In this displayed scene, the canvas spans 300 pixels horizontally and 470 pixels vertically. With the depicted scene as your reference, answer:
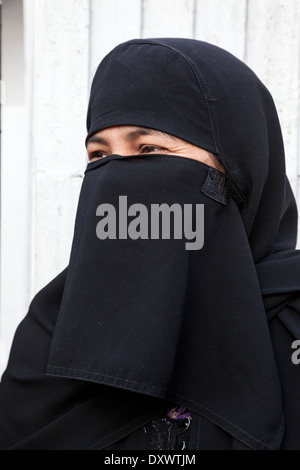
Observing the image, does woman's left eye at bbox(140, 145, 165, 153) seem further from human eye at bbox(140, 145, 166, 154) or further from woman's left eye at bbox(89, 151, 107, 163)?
woman's left eye at bbox(89, 151, 107, 163)

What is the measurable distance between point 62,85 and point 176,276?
37.3 inches

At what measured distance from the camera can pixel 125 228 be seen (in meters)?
1.23

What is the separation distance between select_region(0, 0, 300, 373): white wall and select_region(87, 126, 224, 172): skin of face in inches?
23.9

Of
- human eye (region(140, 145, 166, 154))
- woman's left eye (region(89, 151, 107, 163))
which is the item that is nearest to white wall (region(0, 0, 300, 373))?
woman's left eye (region(89, 151, 107, 163))

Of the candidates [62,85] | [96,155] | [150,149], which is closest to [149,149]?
[150,149]

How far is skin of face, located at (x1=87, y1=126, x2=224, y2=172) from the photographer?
129 cm

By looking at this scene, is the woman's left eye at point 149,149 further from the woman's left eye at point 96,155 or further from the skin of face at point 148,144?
the woman's left eye at point 96,155

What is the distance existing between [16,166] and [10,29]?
46cm

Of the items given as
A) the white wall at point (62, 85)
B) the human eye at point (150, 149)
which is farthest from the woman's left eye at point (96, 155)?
the white wall at point (62, 85)

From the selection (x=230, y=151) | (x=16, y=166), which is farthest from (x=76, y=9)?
(x=230, y=151)

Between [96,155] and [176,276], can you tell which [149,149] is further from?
[176,276]

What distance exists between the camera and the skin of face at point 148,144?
1.29m

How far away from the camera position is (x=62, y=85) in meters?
1.89

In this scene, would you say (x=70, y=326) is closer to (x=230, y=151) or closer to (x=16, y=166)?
(x=230, y=151)
